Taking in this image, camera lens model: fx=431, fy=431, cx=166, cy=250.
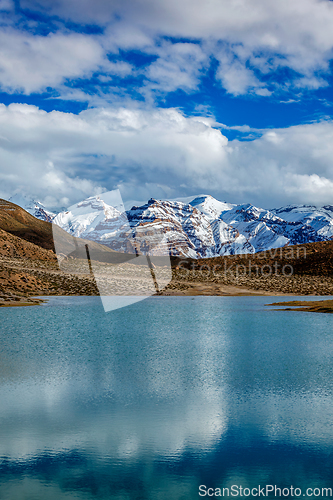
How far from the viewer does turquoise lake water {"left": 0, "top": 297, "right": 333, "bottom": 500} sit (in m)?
13.2

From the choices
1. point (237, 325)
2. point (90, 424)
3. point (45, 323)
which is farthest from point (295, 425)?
point (45, 323)

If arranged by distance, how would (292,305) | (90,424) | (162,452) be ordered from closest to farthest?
(162,452) → (90,424) → (292,305)

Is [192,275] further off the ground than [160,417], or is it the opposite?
[192,275]

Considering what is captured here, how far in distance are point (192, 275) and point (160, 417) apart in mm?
114956

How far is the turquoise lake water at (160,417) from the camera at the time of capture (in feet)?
43.4

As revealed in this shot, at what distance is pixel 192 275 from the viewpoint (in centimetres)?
13275

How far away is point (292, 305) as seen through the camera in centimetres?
7731

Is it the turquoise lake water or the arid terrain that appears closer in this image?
the turquoise lake water

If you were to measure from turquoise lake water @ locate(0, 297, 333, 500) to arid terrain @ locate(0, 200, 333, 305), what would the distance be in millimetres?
47429

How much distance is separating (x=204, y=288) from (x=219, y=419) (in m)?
93.8

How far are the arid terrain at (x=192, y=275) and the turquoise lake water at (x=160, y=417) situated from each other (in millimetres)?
47429

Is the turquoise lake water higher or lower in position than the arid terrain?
lower

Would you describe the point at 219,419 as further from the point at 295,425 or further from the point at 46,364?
the point at 46,364

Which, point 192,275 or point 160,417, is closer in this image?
point 160,417
